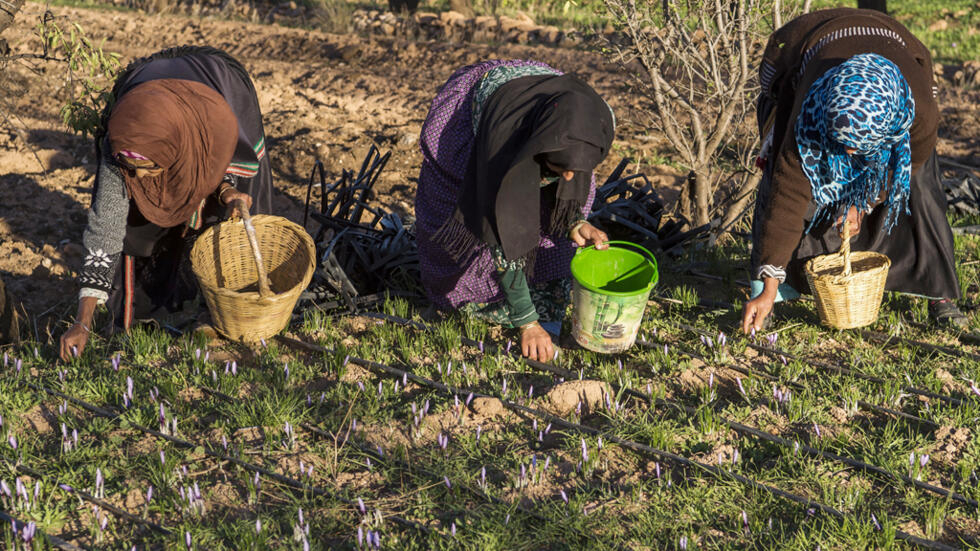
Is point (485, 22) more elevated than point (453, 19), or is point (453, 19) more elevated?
point (485, 22)

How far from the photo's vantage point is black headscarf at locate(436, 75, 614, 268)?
3219mm

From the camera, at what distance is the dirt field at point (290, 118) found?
5688 mm

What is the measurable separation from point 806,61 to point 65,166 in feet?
18.5

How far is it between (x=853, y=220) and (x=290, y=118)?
543 centimetres

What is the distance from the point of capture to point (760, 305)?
3.63 m

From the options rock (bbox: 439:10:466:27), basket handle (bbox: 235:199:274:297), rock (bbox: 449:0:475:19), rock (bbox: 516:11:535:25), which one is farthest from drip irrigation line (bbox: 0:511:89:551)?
rock (bbox: 449:0:475:19)

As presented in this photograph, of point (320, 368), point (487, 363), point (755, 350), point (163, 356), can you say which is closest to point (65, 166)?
point (163, 356)

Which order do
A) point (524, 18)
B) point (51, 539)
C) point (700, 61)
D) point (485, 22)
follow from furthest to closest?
point (524, 18), point (485, 22), point (700, 61), point (51, 539)

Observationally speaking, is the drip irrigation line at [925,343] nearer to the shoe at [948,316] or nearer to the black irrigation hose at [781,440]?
the shoe at [948,316]

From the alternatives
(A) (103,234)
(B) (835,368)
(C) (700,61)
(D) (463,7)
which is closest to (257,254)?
(A) (103,234)

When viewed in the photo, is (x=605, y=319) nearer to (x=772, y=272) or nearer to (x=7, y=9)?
(x=772, y=272)

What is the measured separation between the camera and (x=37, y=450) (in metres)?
3.21

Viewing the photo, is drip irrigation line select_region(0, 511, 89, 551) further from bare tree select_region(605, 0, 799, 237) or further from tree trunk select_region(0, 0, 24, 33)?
bare tree select_region(605, 0, 799, 237)

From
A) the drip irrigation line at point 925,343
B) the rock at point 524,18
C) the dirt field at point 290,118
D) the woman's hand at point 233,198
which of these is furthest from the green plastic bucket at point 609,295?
the rock at point 524,18
